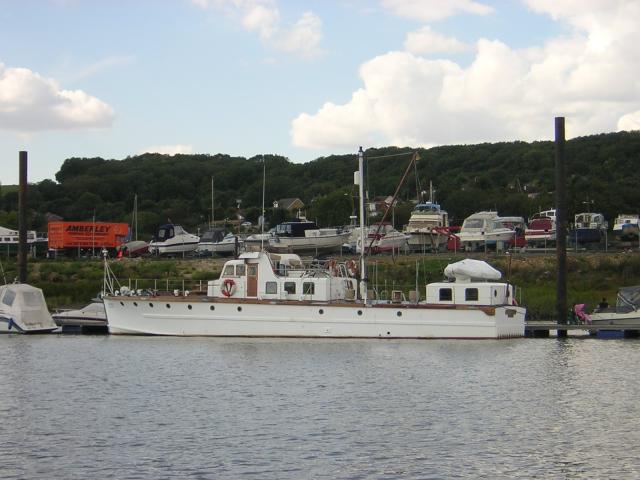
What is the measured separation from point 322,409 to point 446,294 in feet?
52.6

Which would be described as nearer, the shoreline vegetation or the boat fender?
the boat fender

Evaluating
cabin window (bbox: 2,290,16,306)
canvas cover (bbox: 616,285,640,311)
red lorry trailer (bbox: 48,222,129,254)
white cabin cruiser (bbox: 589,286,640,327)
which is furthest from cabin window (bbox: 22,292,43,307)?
red lorry trailer (bbox: 48,222,129,254)

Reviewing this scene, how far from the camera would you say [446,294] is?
46281 millimetres

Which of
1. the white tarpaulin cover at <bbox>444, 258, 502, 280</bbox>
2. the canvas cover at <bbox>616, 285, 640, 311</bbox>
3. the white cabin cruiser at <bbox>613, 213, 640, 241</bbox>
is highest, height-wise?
the white cabin cruiser at <bbox>613, 213, 640, 241</bbox>

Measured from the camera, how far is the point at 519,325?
154 ft

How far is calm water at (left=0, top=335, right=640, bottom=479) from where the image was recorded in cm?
2473

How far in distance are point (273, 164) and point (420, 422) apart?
141 metres

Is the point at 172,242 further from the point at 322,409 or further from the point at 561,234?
the point at 322,409

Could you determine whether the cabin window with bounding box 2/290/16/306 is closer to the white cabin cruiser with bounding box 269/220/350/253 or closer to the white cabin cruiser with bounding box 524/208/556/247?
the white cabin cruiser with bounding box 269/220/350/253

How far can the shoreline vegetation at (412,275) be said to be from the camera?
196 feet

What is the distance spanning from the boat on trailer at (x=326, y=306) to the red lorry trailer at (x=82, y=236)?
34.7m

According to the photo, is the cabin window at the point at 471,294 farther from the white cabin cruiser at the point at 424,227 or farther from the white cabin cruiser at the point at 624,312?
the white cabin cruiser at the point at 424,227

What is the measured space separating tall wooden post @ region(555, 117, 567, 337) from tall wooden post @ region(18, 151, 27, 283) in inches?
1127

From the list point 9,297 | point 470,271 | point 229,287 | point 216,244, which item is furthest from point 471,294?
point 216,244
